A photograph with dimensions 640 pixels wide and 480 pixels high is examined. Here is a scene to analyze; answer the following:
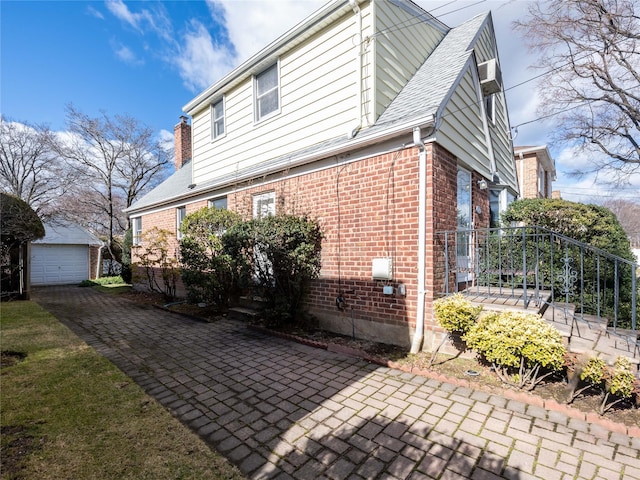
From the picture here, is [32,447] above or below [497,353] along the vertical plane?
below

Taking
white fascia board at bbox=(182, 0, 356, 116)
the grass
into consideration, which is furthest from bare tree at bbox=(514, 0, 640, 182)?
the grass

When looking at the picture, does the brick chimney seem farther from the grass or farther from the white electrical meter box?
the white electrical meter box

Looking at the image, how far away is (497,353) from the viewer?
3.66 m

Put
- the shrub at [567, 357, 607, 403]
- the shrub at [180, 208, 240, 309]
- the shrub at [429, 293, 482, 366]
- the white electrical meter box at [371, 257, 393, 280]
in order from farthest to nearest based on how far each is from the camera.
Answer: the shrub at [180, 208, 240, 309], the white electrical meter box at [371, 257, 393, 280], the shrub at [429, 293, 482, 366], the shrub at [567, 357, 607, 403]

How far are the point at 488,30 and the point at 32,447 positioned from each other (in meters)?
12.1

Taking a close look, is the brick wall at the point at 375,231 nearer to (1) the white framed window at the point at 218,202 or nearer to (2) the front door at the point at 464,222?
(2) the front door at the point at 464,222

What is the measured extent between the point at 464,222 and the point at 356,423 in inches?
191

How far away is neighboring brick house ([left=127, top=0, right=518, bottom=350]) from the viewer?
4938 millimetres

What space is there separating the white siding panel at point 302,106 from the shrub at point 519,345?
4.25 m

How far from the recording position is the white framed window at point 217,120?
31.6 ft

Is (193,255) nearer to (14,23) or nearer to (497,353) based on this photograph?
(14,23)

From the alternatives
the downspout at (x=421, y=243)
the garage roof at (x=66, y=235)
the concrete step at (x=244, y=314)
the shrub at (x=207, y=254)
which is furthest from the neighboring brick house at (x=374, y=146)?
the garage roof at (x=66, y=235)

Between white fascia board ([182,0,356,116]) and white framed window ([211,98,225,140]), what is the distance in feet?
0.98

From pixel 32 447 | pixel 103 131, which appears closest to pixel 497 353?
pixel 32 447
